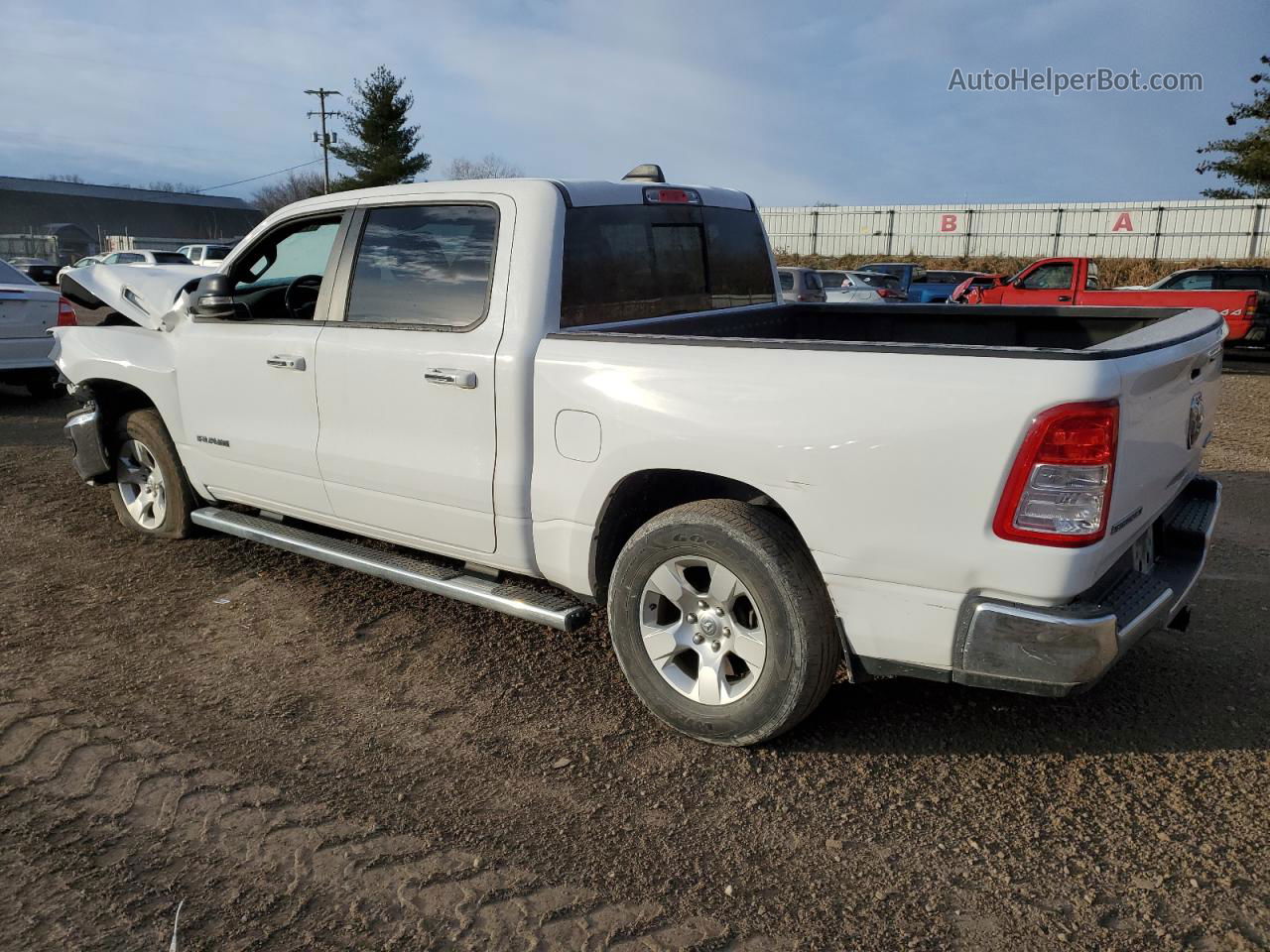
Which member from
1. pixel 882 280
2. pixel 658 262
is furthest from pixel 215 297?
pixel 882 280

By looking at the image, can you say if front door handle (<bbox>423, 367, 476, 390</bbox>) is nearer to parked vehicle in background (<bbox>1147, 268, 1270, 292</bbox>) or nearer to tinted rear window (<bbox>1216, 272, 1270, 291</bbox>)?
parked vehicle in background (<bbox>1147, 268, 1270, 292</bbox>)

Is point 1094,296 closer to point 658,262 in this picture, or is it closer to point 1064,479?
point 658,262

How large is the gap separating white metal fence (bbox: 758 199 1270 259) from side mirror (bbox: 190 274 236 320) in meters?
35.9

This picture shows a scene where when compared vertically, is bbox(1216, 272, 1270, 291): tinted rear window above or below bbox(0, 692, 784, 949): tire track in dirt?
above

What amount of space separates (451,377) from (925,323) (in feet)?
7.63

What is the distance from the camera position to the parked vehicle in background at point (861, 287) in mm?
20469

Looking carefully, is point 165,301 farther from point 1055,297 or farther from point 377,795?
point 1055,297

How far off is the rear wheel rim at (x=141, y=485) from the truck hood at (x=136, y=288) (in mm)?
734

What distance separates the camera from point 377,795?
3.07m

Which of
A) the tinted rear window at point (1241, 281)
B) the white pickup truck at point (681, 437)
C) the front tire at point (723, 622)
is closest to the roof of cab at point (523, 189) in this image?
the white pickup truck at point (681, 437)

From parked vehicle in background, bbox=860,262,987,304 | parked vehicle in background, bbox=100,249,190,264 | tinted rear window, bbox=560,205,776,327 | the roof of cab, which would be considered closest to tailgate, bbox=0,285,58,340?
the roof of cab

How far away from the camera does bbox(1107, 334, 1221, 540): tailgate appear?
2.65m

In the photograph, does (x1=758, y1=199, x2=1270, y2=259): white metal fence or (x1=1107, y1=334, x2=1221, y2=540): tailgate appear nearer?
(x1=1107, y1=334, x2=1221, y2=540): tailgate

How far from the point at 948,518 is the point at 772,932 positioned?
3.88 ft
